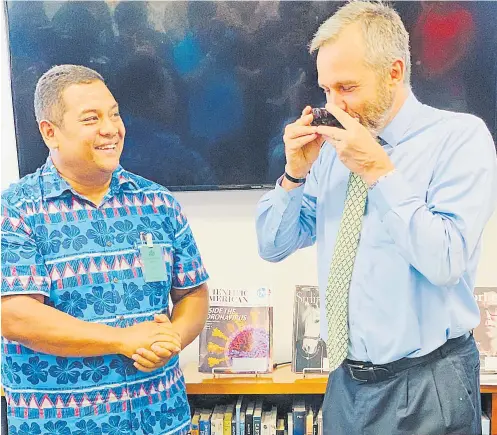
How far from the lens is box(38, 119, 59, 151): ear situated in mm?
1753

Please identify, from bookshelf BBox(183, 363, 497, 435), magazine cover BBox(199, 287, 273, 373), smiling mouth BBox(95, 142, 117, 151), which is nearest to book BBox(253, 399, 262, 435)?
bookshelf BBox(183, 363, 497, 435)

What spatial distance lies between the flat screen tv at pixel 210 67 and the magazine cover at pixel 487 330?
0.57 m

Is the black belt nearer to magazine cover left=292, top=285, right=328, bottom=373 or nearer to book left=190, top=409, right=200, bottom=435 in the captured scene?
magazine cover left=292, top=285, right=328, bottom=373

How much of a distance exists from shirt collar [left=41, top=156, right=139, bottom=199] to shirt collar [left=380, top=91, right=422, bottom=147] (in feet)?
2.43

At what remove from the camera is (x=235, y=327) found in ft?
7.23

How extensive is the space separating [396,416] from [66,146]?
3.54 feet

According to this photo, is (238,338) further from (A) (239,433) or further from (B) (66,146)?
(B) (66,146)

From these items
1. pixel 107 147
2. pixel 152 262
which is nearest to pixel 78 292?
pixel 152 262

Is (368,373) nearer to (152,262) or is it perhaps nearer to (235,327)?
(152,262)

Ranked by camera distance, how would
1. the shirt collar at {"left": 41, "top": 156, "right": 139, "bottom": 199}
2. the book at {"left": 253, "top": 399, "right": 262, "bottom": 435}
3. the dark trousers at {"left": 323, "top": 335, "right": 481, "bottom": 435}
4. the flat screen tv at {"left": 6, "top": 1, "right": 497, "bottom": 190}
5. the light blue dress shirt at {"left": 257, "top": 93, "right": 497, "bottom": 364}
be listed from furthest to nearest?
the book at {"left": 253, "top": 399, "right": 262, "bottom": 435} → the flat screen tv at {"left": 6, "top": 1, "right": 497, "bottom": 190} → the shirt collar at {"left": 41, "top": 156, "right": 139, "bottom": 199} → the dark trousers at {"left": 323, "top": 335, "right": 481, "bottom": 435} → the light blue dress shirt at {"left": 257, "top": 93, "right": 497, "bottom": 364}

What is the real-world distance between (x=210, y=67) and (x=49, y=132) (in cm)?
66

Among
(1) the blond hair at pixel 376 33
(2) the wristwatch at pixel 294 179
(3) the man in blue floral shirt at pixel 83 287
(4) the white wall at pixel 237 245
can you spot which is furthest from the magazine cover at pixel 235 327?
(1) the blond hair at pixel 376 33

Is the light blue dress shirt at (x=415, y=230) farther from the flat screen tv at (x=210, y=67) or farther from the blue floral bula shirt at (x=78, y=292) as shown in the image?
the flat screen tv at (x=210, y=67)

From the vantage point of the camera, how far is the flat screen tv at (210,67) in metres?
2.17
